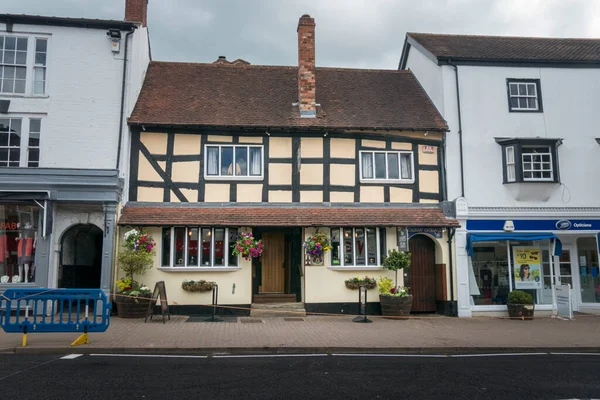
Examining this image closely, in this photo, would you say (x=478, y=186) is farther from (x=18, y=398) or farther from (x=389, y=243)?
(x=18, y=398)

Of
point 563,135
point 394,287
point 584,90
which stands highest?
point 584,90

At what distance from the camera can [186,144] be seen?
52.5ft

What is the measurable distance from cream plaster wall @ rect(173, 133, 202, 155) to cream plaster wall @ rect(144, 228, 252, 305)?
2.66m

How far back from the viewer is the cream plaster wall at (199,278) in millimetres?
15156

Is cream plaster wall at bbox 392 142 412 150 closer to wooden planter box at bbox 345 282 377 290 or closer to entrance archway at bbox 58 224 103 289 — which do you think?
wooden planter box at bbox 345 282 377 290

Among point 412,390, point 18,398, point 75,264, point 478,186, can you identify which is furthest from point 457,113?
point 18,398

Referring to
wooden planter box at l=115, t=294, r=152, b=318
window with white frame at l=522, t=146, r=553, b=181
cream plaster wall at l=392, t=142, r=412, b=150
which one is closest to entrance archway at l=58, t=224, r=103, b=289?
wooden planter box at l=115, t=294, r=152, b=318

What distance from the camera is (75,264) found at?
1617 cm

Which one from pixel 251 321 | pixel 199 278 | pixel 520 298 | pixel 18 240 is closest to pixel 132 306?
pixel 199 278

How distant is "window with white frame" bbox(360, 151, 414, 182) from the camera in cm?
1659

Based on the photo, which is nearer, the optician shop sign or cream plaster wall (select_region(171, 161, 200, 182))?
cream plaster wall (select_region(171, 161, 200, 182))

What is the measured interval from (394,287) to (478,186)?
176 inches

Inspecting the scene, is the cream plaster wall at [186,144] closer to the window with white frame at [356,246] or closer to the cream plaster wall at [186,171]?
the cream plaster wall at [186,171]

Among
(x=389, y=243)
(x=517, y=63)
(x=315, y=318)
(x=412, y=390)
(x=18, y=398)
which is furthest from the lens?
(x=517, y=63)
